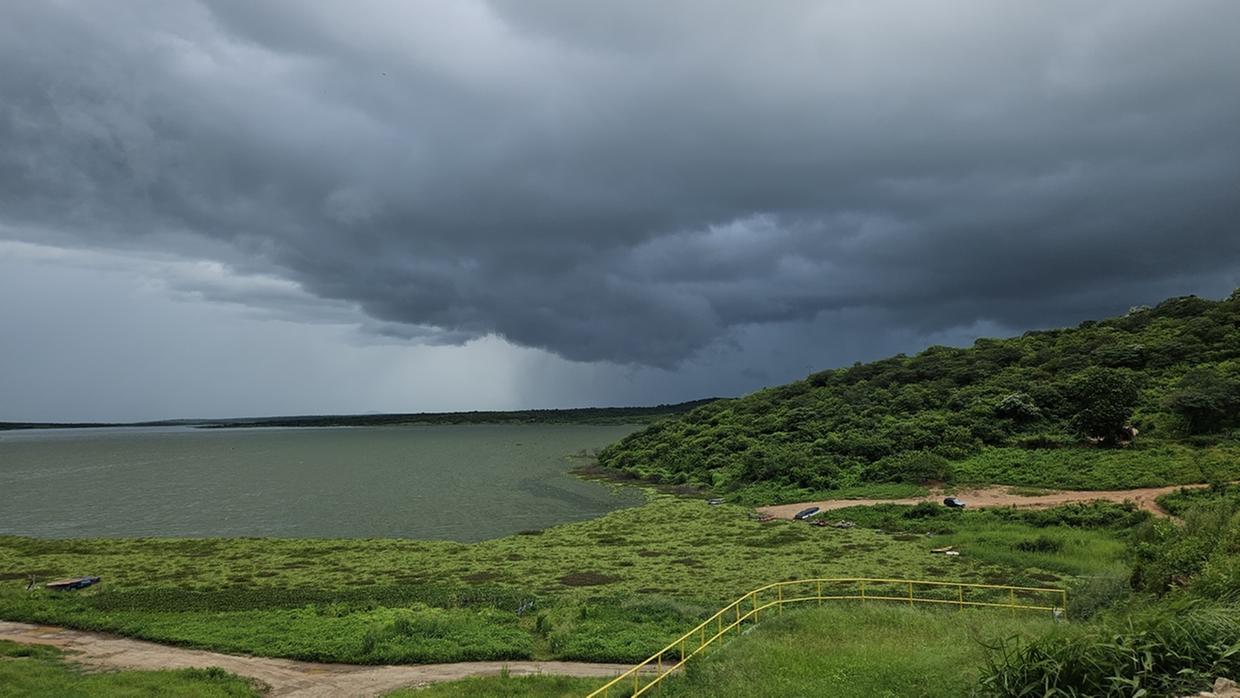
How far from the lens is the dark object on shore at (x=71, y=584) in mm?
38969

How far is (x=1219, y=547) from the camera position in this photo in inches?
811

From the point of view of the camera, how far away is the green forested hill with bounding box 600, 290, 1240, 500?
6606cm

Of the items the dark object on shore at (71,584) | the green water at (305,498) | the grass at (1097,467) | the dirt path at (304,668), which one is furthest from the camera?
the green water at (305,498)

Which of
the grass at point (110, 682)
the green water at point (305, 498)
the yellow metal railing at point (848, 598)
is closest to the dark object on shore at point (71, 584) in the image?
the grass at point (110, 682)

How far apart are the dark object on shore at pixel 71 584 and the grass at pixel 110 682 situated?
52.7ft

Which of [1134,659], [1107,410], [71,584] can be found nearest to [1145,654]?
[1134,659]

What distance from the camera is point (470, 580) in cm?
4109

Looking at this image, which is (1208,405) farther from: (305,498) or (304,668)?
(305,498)

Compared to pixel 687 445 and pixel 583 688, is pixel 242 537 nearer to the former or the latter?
pixel 583 688

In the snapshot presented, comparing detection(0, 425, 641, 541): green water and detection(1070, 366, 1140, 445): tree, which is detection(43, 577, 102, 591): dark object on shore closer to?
detection(0, 425, 641, 541): green water

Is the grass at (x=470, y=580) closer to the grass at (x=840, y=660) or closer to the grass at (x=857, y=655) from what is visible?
the grass at (x=840, y=660)

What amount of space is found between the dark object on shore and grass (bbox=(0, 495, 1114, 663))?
1.01 metres

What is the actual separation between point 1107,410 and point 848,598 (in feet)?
176

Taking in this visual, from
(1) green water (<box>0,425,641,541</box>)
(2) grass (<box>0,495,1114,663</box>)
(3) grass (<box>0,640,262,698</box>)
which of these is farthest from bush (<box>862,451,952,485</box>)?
(3) grass (<box>0,640,262,698</box>)
